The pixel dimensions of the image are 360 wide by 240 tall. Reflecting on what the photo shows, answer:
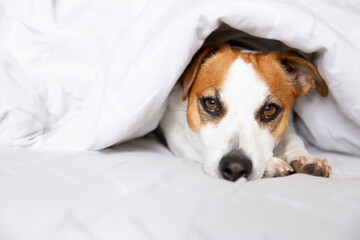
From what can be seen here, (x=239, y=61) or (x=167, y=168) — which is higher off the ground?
(x=239, y=61)

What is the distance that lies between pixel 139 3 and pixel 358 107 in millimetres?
1005

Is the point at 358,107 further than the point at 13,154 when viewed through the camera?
Yes

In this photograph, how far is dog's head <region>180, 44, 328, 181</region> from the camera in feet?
3.93

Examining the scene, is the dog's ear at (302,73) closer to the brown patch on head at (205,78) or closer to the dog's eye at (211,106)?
the brown patch on head at (205,78)

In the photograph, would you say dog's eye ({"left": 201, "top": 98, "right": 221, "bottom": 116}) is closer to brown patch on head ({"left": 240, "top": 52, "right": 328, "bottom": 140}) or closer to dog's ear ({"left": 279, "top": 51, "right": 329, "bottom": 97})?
brown patch on head ({"left": 240, "top": 52, "right": 328, "bottom": 140})

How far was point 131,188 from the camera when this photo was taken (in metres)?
0.95

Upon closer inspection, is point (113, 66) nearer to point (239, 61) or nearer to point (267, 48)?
point (239, 61)

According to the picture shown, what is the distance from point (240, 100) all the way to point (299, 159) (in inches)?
12.3

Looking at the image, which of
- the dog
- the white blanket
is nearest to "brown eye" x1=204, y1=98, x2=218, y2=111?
the dog

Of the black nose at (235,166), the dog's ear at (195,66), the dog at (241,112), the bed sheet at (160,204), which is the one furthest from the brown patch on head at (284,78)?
the bed sheet at (160,204)

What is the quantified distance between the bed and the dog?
0.26 ft

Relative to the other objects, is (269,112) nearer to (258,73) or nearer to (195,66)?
(258,73)

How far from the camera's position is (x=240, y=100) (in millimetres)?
1306

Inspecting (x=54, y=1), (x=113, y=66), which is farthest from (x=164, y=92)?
(x=54, y=1)
